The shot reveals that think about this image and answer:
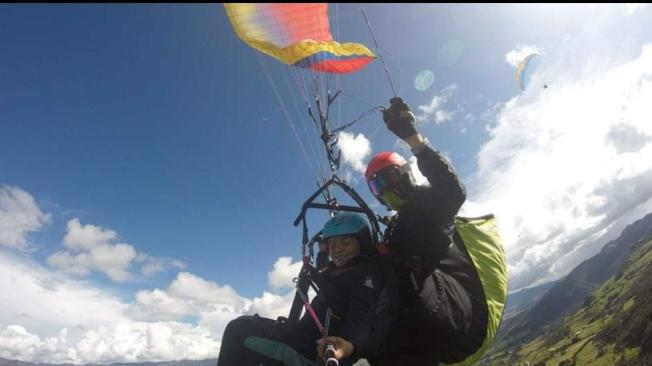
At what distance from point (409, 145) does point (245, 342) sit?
111 inches

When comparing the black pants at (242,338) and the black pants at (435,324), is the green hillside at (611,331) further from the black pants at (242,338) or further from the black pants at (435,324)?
the black pants at (242,338)

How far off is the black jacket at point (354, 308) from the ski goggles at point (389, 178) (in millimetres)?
880

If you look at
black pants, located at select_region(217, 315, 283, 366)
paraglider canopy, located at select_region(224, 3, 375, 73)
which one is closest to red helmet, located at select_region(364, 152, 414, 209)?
black pants, located at select_region(217, 315, 283, 366)

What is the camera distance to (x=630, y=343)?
11106 cm

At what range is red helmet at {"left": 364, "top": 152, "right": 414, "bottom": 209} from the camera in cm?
476

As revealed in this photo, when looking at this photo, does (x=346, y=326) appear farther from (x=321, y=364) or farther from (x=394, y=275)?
(x=394, y=275)

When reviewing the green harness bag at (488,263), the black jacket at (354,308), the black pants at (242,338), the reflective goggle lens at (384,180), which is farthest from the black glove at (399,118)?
the black pants at (242,338)

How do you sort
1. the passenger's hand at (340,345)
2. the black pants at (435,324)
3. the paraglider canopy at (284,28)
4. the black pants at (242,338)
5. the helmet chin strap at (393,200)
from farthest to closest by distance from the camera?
1. the paraglider canopy at (284,28)
2. the helmet chin strap at (393,200)
3. the black pants at (242,338)
4. the black pants at (435,324)
5. the passenger's hand at (340,345)

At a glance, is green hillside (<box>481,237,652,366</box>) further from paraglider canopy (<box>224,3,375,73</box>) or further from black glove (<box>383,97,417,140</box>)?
black glove (<box>383,97,417,140</box>)

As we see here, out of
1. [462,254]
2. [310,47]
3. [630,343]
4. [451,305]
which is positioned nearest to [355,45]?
[310,47]

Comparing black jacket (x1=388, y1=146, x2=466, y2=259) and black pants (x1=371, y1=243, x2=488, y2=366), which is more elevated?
black jacket (x1=388, y1=146, x2=466, y2=259)

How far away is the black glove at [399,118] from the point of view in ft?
15.6

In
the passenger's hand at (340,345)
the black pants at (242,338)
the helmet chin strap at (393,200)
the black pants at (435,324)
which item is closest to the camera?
the passenger's hand at (340,345)

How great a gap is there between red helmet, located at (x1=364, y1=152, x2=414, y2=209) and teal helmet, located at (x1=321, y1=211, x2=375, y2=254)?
1.29 feet
